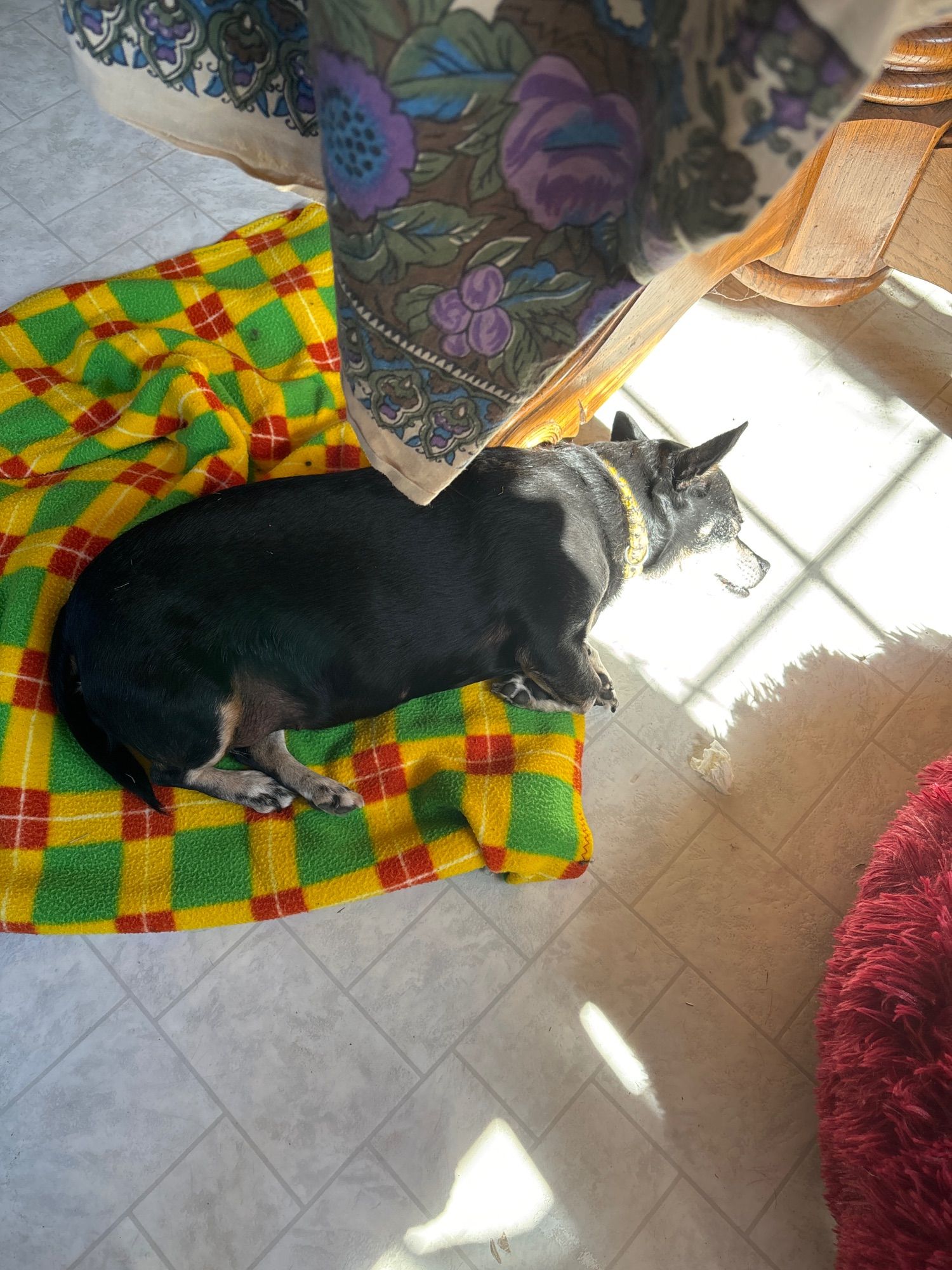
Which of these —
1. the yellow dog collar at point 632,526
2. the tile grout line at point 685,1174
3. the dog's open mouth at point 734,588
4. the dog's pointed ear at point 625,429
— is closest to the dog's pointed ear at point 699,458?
the yellow dog collar at point 632,526

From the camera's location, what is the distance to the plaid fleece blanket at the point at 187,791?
220 cm

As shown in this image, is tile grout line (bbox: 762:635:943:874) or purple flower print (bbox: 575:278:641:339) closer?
purple flower print (bbox: 575:278:641:339)

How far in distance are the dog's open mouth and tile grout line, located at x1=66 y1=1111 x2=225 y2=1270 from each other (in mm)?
1871

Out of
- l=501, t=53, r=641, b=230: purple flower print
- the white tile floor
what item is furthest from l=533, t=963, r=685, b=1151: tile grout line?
l=501, t=53, r=641, b=230: purple flower print

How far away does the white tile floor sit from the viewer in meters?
2.00

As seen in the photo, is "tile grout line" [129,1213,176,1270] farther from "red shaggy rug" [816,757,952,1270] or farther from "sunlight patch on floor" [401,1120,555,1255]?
"red shaggy rug" [816,757,952,1270]

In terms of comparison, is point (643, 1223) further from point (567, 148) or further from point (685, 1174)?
point (567, 148)

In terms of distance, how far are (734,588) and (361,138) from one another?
81.1 inches

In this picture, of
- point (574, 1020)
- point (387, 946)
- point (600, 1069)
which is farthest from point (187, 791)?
point (600, 1069)

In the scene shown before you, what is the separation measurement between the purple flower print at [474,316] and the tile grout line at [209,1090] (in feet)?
5.93

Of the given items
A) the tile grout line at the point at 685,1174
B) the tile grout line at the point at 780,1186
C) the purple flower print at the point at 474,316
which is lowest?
the tile grout line at the point at 685,1174

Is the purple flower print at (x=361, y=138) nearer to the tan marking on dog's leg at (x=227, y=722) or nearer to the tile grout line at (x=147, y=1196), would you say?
the tan marking on dog's leg at (x=227, y=722)

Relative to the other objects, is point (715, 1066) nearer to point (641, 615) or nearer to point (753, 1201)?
point (753, 1201)

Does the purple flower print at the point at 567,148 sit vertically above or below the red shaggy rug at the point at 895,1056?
above
